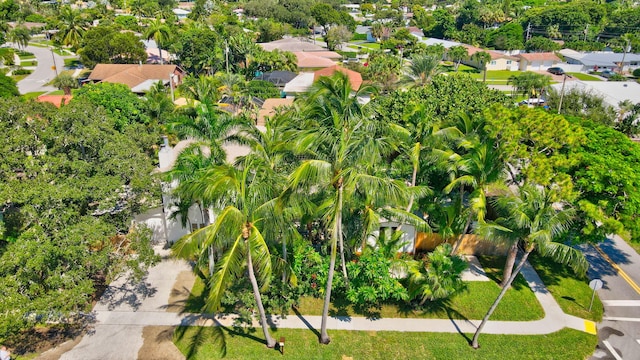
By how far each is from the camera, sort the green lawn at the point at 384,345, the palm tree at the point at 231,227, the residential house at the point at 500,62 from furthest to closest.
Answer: the residential house at the point at 500,62
the green lawn at the point at 384,345
the palm tree at the point at 231,227

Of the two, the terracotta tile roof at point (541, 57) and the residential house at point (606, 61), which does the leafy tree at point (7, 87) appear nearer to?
the terracotta tile roof at point (541, 57)

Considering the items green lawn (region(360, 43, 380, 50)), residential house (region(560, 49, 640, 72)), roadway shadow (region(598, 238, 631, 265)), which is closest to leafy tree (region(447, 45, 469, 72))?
residential house (region(560, 49, 640, 72))

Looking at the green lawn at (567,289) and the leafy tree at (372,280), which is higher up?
the leafy tree at (372,280)

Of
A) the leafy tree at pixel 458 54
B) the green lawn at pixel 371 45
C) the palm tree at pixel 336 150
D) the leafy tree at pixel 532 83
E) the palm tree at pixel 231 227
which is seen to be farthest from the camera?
the green lawn at pixel 371 45

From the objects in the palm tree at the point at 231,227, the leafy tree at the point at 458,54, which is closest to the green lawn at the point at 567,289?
the palm tree at the point at 231,227

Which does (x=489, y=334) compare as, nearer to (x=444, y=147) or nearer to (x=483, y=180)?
(x=483, y=180)

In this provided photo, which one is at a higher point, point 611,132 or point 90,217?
point 611,132

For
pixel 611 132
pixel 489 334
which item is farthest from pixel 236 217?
pixel 611 132
